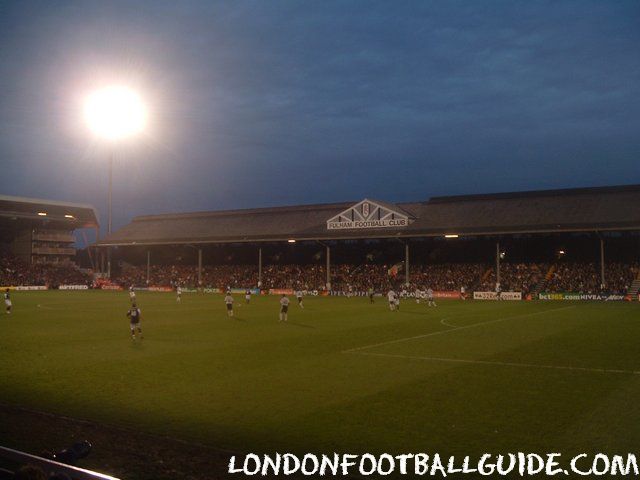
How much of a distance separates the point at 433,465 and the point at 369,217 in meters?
60.3

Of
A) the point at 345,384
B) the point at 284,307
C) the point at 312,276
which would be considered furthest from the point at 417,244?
the point at 345,384

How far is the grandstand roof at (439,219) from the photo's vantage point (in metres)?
58.7

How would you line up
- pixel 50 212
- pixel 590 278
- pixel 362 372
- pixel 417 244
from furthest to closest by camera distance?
pixel 50 212 → pixel 417 244 → pixel 590 278 → pixel 362 372

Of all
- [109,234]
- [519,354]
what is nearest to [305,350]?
[519,354]

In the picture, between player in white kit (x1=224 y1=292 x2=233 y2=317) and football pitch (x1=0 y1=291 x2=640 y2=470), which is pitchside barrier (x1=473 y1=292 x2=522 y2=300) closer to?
football pitch (x1=0 y1=291 x2=640 y2=470)

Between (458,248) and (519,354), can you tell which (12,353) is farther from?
(458,248)

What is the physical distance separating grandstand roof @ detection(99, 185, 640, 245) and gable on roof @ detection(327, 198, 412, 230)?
0.24 metres

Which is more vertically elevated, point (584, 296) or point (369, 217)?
point (369, 217)

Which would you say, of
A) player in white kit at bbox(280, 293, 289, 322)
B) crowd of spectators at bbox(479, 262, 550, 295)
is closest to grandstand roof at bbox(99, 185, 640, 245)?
crowd of spectators at bbox(479, 262, 550, 295)

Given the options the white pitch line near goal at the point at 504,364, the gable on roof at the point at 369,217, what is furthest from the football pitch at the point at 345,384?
the gable on roof at the point at 369,217

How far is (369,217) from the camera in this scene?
69.2 meters

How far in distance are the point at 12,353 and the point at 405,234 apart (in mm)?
48044

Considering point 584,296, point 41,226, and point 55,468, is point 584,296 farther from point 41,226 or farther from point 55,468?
point 41,226

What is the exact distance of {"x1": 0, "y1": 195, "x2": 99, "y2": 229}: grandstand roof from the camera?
8419 cm
